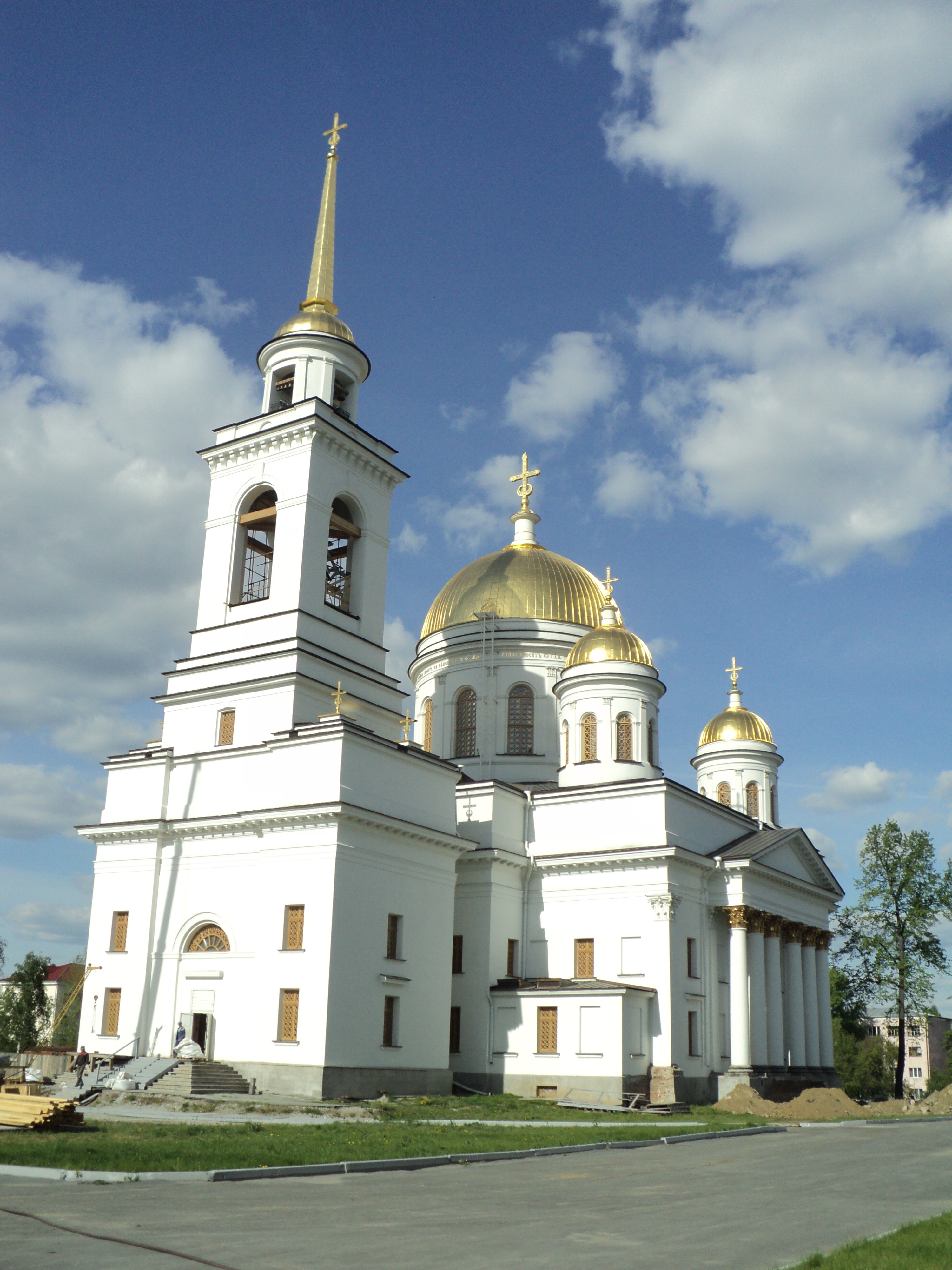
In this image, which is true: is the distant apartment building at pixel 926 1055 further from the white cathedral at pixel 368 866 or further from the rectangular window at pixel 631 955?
the rectangular window at pixel 631 955

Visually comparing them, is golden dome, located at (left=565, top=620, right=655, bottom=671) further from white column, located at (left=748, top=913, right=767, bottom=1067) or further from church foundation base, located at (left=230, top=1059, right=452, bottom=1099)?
Result: church foundation base, located at (left=230, top=1059, right=452, bottom=1099)

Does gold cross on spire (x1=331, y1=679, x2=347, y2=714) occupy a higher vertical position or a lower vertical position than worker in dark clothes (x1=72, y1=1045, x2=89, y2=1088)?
higher

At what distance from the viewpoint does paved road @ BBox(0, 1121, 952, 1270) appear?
27.2 ft

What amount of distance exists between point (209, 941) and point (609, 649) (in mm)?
15547

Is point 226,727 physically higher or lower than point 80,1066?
higher

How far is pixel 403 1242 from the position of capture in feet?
29.5

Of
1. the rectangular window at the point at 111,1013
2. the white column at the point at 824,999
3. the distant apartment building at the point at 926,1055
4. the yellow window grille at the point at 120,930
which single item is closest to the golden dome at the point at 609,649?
the white column at the point at 824,999

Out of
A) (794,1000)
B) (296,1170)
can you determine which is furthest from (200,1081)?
(794,1000)

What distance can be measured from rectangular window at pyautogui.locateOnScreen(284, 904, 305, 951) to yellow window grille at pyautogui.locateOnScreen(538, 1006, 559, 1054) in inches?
320

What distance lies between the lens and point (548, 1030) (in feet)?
101

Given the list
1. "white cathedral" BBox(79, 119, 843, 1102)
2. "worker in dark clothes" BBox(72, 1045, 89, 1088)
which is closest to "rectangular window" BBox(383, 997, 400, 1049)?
"white cathedral" BBox(79, 119, 843, 1102)

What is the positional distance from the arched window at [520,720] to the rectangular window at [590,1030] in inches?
436

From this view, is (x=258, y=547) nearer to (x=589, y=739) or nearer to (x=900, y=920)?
(x=589, y=739)

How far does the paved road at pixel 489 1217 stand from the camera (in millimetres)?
8305
